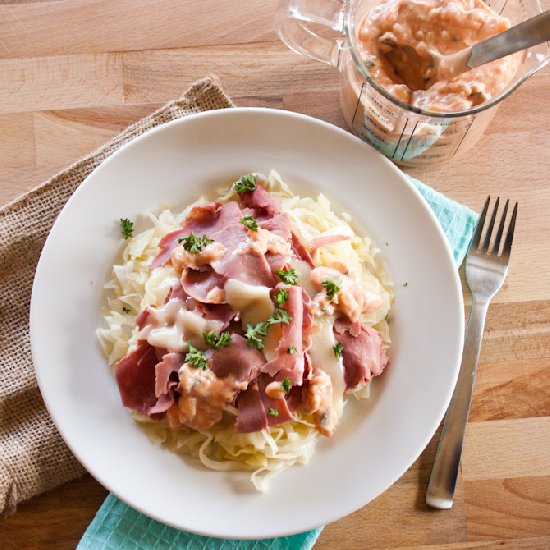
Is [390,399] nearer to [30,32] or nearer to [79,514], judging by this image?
[79,514]

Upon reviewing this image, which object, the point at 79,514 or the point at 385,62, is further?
the point at 79,514

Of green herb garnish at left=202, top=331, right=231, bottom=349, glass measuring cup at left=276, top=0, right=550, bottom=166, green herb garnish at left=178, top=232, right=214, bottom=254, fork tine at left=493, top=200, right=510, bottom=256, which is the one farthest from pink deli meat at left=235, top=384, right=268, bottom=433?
fork tine at left=493, top=200, right=510, bottom=256

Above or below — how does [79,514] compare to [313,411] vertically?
below

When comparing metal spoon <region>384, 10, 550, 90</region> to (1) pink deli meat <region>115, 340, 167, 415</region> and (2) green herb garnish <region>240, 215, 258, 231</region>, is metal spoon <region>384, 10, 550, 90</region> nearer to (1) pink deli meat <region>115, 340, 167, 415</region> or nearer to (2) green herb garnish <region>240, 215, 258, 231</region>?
(2) green herb garnish <region>240, 215, 258, 231</region>

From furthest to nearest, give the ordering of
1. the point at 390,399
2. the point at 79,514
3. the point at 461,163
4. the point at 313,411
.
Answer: the point at 461,163
the point at 79,514
the point at 390,399
the point at 313,411

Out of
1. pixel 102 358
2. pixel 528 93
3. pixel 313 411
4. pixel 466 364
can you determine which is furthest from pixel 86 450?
pixel 528 93

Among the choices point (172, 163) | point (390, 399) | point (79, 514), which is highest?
point (172, 163)
